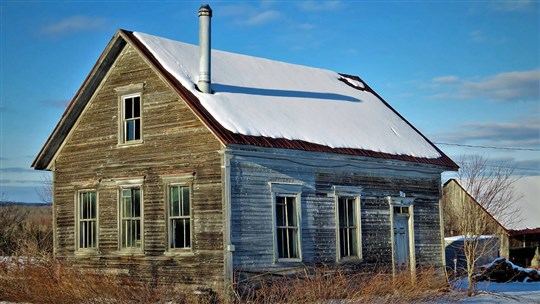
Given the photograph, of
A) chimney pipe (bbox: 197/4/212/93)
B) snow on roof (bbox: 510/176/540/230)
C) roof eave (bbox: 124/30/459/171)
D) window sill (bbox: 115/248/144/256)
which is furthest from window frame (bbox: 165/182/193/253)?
snow on roof (bbox: 510/176/540/230)

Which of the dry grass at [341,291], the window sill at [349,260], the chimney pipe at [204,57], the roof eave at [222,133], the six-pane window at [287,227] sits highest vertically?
the chimney pipe at [204,57]

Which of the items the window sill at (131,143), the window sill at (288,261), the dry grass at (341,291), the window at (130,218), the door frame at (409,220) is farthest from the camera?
the door frame at (409,220)

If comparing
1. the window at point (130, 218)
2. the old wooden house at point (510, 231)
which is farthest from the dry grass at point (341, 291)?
the old wooden house at point (510, 231)

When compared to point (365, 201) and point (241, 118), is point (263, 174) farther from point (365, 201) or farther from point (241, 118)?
point (365, 201)

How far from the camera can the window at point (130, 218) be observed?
65.9ft

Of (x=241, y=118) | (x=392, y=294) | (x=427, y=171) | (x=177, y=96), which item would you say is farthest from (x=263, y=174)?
(x=427, y=171)

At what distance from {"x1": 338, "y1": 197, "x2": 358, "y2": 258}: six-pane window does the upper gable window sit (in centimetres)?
565

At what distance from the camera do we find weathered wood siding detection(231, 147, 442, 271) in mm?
18469

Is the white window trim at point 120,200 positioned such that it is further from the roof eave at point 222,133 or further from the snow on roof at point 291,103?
the snow on roof at point 291,103

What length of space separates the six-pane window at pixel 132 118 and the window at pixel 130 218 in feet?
4.55

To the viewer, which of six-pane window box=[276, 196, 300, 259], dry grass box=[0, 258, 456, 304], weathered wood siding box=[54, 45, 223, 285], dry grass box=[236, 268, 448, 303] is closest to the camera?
dry grass box=[236, 268, 448, 303]

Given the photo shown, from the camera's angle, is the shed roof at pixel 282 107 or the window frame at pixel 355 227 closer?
the shed roof at pixel 282 107

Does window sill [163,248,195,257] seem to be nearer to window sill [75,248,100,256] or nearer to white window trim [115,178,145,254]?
white window trim [115,178,145,254]

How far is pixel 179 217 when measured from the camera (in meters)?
19.0
